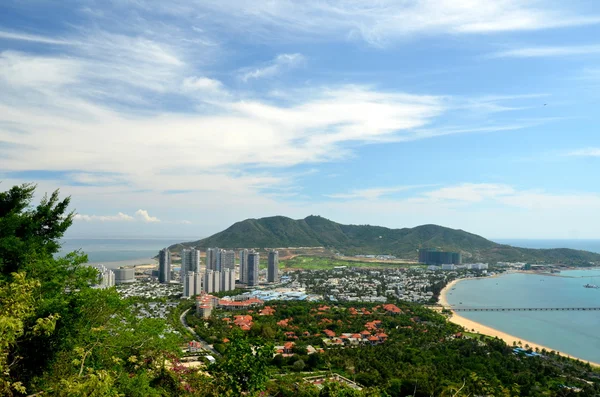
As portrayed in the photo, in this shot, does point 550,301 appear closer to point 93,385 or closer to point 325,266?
point 325,266

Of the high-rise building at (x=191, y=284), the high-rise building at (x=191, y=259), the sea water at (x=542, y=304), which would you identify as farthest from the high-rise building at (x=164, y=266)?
the sea water at (x=542, y=304)

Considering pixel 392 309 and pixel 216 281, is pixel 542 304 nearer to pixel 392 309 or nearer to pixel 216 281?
pixel 392 309

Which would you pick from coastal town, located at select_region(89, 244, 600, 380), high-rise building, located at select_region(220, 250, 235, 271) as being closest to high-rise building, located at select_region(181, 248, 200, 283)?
coastal town, located at select_region(89, 244, 600, 380)

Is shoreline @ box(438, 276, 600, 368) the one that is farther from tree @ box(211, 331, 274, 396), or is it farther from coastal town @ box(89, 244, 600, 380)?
tree @ box(211, 331, 274, 396)

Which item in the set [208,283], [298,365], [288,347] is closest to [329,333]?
[288,347]

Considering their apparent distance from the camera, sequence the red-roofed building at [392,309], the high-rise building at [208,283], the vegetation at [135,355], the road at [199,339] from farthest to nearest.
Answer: the high-rise building at [208,283]
the red-roofed building at [392,309]
the road at [199,339]
the vegetation at [135,355]

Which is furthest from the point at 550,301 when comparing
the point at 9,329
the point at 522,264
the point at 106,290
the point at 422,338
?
the point at 9,329

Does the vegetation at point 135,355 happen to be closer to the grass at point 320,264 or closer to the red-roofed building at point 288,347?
the red-roofed building at point 288,347
